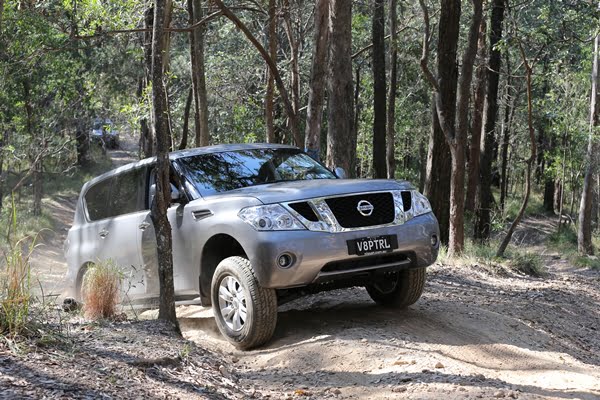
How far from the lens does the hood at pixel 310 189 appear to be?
6.93 m

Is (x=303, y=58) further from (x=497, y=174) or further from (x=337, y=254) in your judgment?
(x=337, y=254)

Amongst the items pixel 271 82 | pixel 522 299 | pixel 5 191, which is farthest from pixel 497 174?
pixel 522 299

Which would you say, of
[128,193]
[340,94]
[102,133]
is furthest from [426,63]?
[102,133]

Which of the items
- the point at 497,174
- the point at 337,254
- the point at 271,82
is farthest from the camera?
the point at 497,174

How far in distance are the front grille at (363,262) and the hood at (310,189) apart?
0.59 metres

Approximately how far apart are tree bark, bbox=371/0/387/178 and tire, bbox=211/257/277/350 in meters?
17.8

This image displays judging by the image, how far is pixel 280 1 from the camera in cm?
2205

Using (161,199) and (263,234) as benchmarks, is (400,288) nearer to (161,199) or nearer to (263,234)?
(263,234)

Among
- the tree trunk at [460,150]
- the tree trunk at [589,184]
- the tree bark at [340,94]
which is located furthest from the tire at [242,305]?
the tree trunk at [589,184]

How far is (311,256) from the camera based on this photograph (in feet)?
22.1

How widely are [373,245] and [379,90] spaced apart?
19.0 metres

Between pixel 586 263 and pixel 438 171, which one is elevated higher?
pixel 438 171

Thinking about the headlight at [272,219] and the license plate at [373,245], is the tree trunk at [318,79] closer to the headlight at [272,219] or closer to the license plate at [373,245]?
the license plate at [373,245]

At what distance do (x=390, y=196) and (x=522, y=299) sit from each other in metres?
3.50
